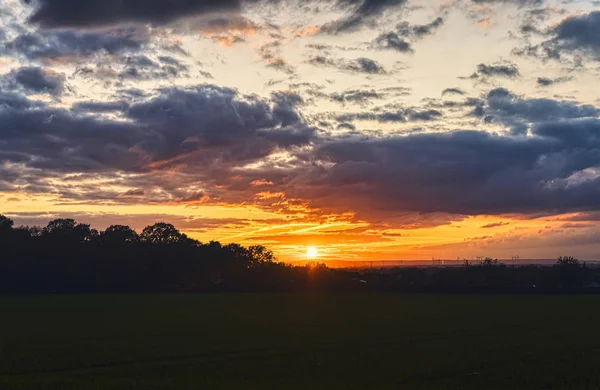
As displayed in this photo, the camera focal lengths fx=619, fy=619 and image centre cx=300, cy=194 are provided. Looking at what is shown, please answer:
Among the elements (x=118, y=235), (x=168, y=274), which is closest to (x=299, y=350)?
(x=168, y=274)

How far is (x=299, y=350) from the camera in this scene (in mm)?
42875

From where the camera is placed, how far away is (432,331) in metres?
55.7

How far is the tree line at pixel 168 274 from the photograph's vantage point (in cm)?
13350

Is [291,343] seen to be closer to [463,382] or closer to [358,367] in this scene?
[358,367]

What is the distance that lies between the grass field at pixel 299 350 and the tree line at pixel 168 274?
6020 centimetres

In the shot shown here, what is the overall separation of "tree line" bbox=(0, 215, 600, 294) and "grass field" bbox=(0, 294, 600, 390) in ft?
198

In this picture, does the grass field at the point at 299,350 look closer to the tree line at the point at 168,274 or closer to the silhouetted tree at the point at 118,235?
the tree line at the point at 168,274

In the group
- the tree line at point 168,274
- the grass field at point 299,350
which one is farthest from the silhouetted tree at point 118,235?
the grass field at point 299,350

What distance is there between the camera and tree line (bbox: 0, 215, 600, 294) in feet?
438

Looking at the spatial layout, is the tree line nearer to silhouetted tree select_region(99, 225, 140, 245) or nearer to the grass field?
silhouetted tree select_region(99, 225, 140, 245)

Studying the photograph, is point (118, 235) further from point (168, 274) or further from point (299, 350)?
point (299, 350)

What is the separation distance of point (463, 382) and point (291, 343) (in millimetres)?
18357

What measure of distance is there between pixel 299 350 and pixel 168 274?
355ft

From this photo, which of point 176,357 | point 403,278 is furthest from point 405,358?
point 403,278
